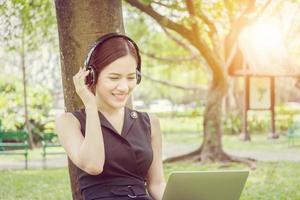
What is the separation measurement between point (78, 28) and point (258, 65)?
21441 mm

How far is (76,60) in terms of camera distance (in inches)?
202

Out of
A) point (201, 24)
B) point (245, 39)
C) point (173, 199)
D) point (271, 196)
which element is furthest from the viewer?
point (245, 39)

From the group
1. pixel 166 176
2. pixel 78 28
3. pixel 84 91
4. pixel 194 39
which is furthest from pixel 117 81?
pixel 194 39

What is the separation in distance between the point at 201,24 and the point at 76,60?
1289 centimetres

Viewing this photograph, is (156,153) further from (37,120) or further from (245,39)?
(245,39)

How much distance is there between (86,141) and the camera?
3.40 metres

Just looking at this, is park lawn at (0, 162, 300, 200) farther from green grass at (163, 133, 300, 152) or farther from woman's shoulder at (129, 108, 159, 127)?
woman's shoulder at (129, 108, 159, 127)

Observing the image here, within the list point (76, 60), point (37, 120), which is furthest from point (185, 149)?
point (76, 60)

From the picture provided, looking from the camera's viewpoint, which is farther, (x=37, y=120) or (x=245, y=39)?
(x=245, y=39)

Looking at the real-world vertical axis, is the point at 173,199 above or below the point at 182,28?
below

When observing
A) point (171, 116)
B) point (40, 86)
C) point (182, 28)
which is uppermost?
point (182, 28)

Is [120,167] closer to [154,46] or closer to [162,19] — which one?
[162,19]

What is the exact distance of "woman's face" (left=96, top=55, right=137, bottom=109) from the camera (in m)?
3.50

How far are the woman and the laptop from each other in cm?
22
